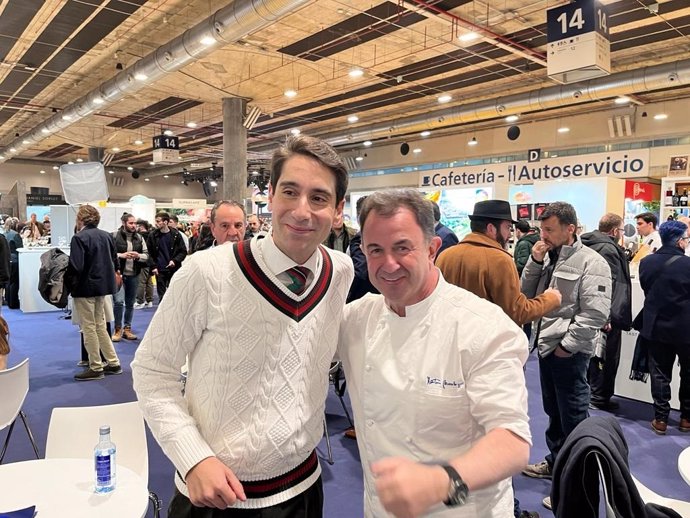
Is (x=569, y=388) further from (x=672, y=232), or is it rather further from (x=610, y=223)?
(x=610, y=223)

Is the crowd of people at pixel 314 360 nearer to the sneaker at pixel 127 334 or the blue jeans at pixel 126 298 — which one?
the blue jeans at pixel 126 298

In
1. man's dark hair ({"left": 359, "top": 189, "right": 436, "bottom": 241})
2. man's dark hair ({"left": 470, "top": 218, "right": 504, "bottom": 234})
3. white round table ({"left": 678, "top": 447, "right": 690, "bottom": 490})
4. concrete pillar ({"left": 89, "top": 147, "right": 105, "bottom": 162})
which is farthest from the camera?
concrete pillar ({"left": 89, "top": 147, "right": 105, "bottom": 162})

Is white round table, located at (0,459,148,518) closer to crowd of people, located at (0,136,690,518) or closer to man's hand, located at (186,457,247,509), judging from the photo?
crowd of people, located at (0,136,690,518)

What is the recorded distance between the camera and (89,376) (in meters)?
5.16

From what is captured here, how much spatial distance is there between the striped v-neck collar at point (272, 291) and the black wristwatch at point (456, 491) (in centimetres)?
52

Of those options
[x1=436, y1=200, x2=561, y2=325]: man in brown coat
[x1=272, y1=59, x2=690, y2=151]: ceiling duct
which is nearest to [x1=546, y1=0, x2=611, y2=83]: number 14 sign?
[x1=272, y1=59, x2=690, y2=151]: ceiling duct

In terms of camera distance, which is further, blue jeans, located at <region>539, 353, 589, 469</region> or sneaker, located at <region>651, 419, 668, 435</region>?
sneaker, located at <region>651, 419, 668, 435</region>

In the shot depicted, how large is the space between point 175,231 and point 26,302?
3.30 m

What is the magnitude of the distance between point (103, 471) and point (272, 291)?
960 millimetres

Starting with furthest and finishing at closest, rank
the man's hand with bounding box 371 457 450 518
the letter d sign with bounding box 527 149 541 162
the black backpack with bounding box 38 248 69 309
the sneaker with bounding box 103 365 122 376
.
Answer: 1. the letter d sign with bounding box 527 149 541 162
2. the black backpack with bounding box 38 248 69 309
3. the sneaker with bounding box 103 365 122 376
4. the man's hand with bounding box 371 457 450 518

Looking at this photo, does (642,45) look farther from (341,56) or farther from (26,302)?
(26,302)

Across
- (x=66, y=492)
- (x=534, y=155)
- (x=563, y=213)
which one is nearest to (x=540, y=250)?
(x=563, y=213)

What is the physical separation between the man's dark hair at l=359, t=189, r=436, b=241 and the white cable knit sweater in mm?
289

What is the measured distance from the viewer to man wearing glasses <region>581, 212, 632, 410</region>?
4.23 m
